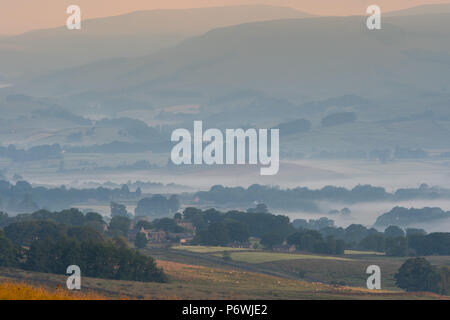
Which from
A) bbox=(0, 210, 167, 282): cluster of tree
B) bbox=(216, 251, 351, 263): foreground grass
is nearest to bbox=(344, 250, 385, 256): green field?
bbox=(216, 251, 351, 263): foreground grass

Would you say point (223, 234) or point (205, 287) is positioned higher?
point (223, 234)

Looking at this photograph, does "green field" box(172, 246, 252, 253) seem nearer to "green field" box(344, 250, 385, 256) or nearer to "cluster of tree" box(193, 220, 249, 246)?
"cluster of tree" box(193, 220, 249, 246)

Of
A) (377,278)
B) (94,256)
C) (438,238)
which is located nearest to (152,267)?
(94,256)

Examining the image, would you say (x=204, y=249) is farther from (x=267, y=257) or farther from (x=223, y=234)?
(x=223, y=234)

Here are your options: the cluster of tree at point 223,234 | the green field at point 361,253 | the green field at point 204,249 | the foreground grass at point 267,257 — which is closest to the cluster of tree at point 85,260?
the foreground grass at point 267,257

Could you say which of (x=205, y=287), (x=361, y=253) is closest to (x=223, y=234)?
(x=361, y=253)
